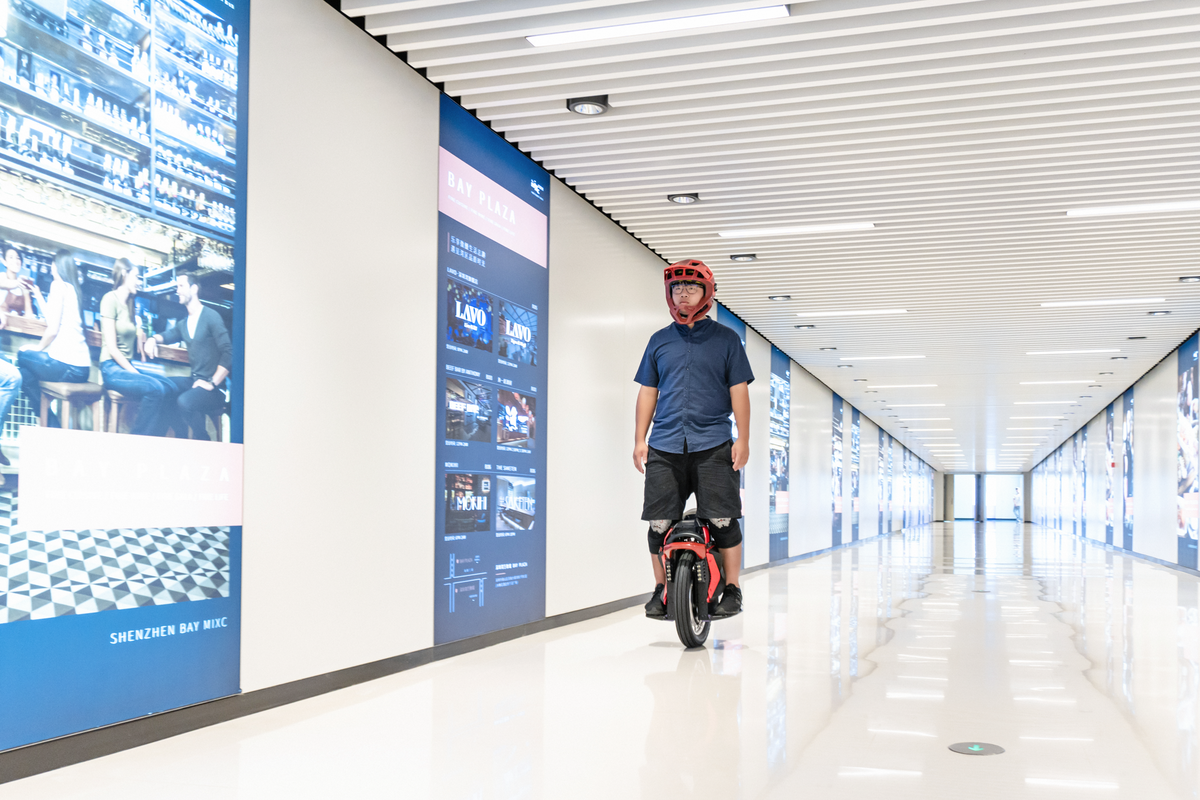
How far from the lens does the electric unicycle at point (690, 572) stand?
4.45 metres

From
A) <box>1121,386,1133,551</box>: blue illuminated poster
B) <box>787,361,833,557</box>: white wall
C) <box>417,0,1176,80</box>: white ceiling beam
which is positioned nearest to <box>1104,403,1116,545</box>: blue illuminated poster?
<box>1121,386,1133,551</box>: blue illuminated poster

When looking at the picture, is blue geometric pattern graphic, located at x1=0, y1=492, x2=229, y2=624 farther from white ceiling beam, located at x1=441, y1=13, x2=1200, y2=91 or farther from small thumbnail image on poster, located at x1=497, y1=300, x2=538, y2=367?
white ceiling beam, located at x1=441, y1=13, x2=1200, y2=91

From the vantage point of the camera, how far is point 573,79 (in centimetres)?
480

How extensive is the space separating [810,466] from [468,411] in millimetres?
11647

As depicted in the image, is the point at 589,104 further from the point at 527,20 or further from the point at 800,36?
the point at 800,36

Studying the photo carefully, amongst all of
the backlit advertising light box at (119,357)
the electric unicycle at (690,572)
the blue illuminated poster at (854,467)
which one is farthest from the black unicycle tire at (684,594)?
the blue illuminated poster at (854,467)

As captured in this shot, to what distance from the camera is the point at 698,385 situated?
4625 mm

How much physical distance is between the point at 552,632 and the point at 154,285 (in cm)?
340

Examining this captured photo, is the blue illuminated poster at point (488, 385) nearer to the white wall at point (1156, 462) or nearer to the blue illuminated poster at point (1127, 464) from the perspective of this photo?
the white wall at point (1156, 462)

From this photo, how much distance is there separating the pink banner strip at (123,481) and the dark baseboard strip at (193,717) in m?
0.57

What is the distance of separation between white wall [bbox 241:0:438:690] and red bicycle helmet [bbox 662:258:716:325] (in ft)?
3.68

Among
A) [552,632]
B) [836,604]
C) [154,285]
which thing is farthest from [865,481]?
[154,285]

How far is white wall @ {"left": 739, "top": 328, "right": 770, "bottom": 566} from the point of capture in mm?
11406

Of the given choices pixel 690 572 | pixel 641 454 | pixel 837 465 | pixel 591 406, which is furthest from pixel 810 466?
pixel 690 572
